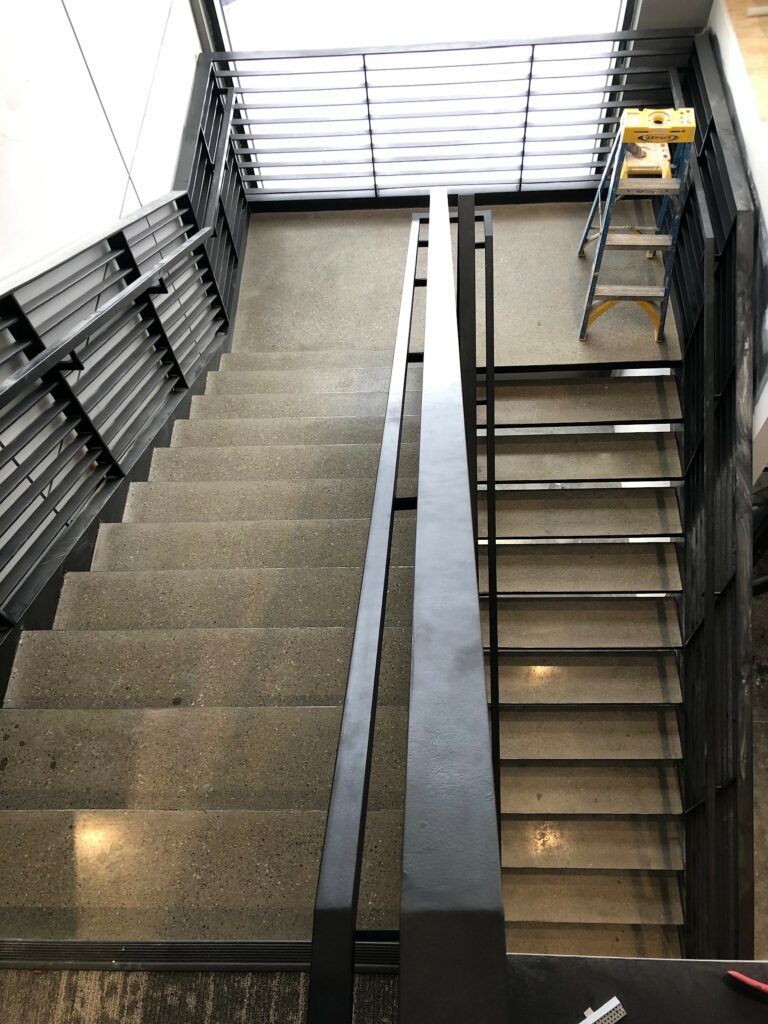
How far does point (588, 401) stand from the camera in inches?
163

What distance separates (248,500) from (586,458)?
214 cm

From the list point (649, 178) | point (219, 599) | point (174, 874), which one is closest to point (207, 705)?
point (219, 599)

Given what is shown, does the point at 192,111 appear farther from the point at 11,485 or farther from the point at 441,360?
the point at 441,360

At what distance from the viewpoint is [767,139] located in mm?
3088

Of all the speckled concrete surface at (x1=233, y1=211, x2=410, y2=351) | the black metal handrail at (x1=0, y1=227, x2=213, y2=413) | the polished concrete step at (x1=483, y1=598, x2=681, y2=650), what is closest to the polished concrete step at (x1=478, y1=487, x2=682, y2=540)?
the polished concrete step at (x1=483, y1=598, x2=681, y2=650)

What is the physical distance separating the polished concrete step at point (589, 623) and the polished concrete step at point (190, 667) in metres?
1.96

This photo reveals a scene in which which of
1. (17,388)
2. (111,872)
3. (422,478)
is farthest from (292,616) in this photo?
(422,478)

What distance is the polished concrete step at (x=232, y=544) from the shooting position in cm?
255

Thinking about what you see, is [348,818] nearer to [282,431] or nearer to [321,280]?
[282,431]

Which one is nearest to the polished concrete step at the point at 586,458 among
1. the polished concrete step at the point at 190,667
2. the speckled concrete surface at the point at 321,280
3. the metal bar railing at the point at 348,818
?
the speckled concrete surface at the point at 321,280

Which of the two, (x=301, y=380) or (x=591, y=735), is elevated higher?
(x=301, y=380)

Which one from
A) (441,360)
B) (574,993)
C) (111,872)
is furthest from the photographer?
→ (111,872)

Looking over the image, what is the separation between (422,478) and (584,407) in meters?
3.57

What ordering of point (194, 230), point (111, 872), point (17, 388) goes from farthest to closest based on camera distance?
point (194, 230), point (17, 388), point (111, 872)
